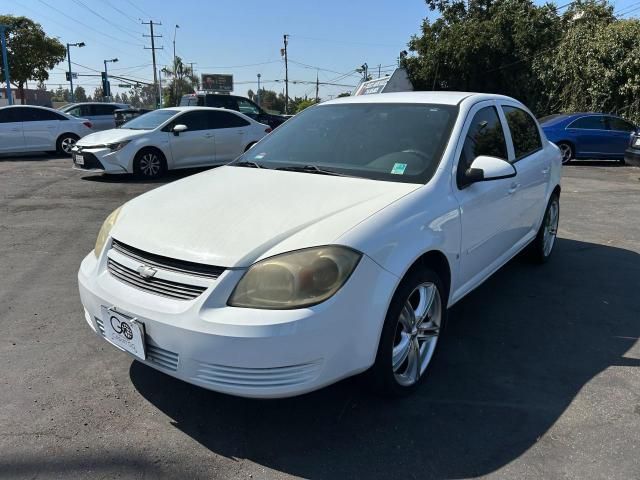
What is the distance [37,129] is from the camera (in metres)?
14.0

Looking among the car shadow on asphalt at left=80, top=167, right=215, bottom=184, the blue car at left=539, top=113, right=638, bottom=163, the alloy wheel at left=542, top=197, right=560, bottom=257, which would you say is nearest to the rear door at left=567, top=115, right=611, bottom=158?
the blue car at left=539, top=113, right=638, bottom=163

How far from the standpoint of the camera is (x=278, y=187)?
310 centimetres

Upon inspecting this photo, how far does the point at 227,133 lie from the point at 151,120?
158cm

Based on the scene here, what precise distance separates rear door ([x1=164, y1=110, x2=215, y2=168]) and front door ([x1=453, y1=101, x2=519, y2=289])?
25.8 ft

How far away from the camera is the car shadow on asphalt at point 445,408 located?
2.43 metres

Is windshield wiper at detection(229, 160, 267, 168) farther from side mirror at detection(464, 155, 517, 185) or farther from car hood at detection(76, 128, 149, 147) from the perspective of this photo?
car hood at detection(76, 128, 149, 147)

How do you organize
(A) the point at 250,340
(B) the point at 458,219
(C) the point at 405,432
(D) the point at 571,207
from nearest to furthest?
(A) the point at 250,340, (C) the point at 405,432, (B) the point at 458,219, (D) the point at 571,207

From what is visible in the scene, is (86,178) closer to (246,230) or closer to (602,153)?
(246,230)

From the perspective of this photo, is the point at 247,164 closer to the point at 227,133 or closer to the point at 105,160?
the point at 105,160

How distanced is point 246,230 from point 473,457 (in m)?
1.49

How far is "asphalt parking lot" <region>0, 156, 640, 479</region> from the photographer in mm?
2383

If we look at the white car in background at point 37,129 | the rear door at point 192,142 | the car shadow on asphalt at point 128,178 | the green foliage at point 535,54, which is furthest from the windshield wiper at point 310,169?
the green foliage at point 535,54

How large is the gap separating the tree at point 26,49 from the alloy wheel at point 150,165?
34.6 metres

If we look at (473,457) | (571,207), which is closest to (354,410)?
(473,457)
